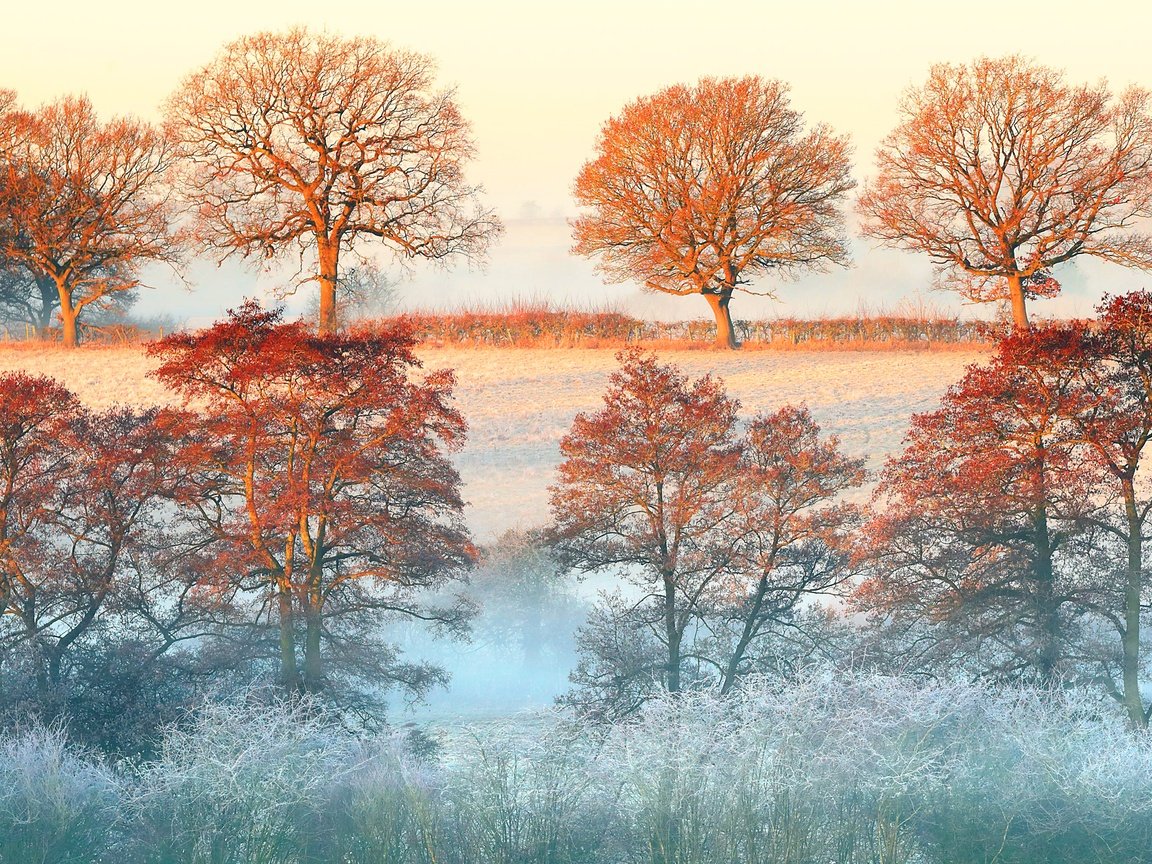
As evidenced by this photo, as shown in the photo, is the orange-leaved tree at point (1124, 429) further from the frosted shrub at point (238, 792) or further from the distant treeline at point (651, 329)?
the distant treeline at point (651, 329)

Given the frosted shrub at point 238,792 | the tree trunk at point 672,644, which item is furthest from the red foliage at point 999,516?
the frosted shrub at point 238,792

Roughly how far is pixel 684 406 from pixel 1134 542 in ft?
25.7

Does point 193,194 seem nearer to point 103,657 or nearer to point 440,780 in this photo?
point 103,657

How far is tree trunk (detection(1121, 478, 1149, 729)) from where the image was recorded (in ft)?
67.2

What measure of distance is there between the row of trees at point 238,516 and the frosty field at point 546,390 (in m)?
7.38

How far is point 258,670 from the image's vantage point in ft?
70.8

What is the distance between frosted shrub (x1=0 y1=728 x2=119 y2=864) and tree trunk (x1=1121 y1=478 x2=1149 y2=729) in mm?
14863

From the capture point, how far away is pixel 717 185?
169 ft

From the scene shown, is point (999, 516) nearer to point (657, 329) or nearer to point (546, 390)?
point (546, 390)

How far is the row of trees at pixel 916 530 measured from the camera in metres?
21.5

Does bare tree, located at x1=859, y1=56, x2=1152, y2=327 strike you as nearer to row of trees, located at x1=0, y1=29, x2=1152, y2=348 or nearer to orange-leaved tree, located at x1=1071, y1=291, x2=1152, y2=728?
row of trees, located at x1=0, y1=29, x2=1152, y2=348

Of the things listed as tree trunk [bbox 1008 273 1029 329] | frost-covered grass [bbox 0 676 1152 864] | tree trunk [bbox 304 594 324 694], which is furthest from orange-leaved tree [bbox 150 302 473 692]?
tree trunk [bbox 1008 273 1029 329]

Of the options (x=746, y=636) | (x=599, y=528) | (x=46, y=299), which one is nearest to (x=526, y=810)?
(x=746, y=636)

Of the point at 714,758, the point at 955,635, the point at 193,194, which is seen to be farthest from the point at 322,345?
the point at 193,194
